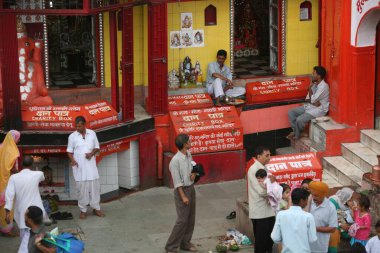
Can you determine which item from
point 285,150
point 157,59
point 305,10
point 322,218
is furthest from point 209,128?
point 322,218

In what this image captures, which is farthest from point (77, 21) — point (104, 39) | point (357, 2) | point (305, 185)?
point (305, 185)

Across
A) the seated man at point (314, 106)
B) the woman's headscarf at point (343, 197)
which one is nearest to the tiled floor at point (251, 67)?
the seated man at point (314, 106)

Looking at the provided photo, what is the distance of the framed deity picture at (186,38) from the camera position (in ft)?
55.5

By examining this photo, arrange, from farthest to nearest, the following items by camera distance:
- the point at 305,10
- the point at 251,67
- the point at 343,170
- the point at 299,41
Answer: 1. the point at 251,67
2. the point at 299,41
3. the point at 305,10
4. the point at 343,170

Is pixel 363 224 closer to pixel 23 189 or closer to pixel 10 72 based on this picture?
pixel 23 189

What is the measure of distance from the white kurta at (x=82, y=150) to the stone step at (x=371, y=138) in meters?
4.56

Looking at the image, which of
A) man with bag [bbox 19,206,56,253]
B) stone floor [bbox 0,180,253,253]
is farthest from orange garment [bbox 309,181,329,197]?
man with bag [bbox 19,206,56,253]

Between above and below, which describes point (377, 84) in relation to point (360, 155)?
above

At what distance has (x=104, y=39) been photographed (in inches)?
651

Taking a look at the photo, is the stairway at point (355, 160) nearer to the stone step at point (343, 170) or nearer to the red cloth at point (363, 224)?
the stone step at point (343, 170)

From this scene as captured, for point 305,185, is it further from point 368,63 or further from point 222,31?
point 222,31

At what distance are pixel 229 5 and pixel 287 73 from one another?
1.76 m

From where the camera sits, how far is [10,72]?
14938 mm

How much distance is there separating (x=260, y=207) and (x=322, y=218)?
4.05 ft
